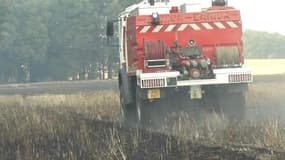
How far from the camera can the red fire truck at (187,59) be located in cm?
1373

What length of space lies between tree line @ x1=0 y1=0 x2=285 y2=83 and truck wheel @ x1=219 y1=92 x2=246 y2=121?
185ft

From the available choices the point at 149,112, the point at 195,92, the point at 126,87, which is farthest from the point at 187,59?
the point at 126,87

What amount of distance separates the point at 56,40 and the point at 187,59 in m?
62.7

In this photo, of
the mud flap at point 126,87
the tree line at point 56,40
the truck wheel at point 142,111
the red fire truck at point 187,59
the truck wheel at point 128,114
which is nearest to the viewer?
the red fire truck at point 187,59

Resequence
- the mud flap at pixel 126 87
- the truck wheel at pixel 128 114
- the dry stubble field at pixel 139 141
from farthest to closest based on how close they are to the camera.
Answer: the truck wheel at pixel 128 114 → the mud flap at pixel 126 87 → the dry stubble field at pixel 139 141

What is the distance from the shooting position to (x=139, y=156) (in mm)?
8516

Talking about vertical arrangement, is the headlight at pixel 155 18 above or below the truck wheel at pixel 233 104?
above

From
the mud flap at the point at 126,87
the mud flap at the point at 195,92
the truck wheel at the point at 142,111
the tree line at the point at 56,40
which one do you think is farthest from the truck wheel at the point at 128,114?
the tree line at the point at 56,40

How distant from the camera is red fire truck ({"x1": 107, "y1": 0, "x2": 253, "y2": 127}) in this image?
13734mm

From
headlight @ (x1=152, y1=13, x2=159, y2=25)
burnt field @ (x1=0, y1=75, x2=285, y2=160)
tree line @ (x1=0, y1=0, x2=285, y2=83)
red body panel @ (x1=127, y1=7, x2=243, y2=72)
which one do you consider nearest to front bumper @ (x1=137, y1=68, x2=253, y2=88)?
red body panel @ (x1=127, y1=7, x2=243, y2=72)

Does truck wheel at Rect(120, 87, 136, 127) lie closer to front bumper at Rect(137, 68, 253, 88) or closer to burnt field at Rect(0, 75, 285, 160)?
burnt field at Rect(0, 75, 285, 160)

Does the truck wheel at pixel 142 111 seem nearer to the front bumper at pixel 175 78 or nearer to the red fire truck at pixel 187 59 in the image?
the red fire truck at pixel 187 59

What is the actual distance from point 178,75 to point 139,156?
5330mm

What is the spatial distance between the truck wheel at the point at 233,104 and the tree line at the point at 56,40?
56.4 m
